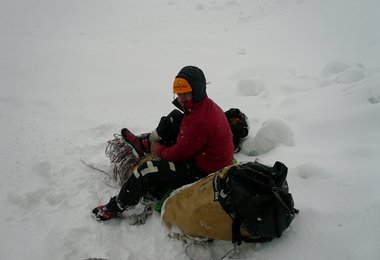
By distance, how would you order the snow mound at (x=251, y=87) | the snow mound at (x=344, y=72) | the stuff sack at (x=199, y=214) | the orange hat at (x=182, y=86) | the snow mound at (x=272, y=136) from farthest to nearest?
the snow mound at (x=251, y=87), the snow mound at (x=344, y=72), the snow mound at (x=272, y=136), the orange hat at (x=182, y=86), the stuff sack at (x=199, y=214)

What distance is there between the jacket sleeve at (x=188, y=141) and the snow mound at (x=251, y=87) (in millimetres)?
3140

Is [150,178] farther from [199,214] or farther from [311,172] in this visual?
[311,172]

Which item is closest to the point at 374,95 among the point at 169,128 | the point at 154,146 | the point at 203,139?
the point at 203,139

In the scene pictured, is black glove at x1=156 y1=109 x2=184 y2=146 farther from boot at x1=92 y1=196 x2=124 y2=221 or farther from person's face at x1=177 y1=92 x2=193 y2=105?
boot at x1=92 y1=196 x2=124 y2=221

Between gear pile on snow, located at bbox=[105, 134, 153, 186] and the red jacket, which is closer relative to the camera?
the red jacket

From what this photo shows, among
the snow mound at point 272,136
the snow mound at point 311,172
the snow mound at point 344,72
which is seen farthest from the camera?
the snow mound at point 344,72

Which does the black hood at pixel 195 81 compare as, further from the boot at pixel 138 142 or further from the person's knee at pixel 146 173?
the boot at pixel 138 142

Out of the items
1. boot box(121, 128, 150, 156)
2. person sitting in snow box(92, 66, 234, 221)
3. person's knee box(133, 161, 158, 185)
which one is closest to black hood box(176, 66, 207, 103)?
person sitting in snow box(92, 66, 234, 221)

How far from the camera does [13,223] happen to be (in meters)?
3.01

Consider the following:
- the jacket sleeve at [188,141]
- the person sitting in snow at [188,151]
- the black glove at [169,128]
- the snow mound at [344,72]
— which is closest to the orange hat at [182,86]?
the person sitting in snow at [188,151]

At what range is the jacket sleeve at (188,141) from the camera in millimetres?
2803

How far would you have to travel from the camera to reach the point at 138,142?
3.52 meters

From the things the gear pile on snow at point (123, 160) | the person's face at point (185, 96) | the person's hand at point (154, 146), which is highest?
the person's face at point (185, 96)

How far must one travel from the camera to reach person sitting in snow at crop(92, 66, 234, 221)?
2.81m
